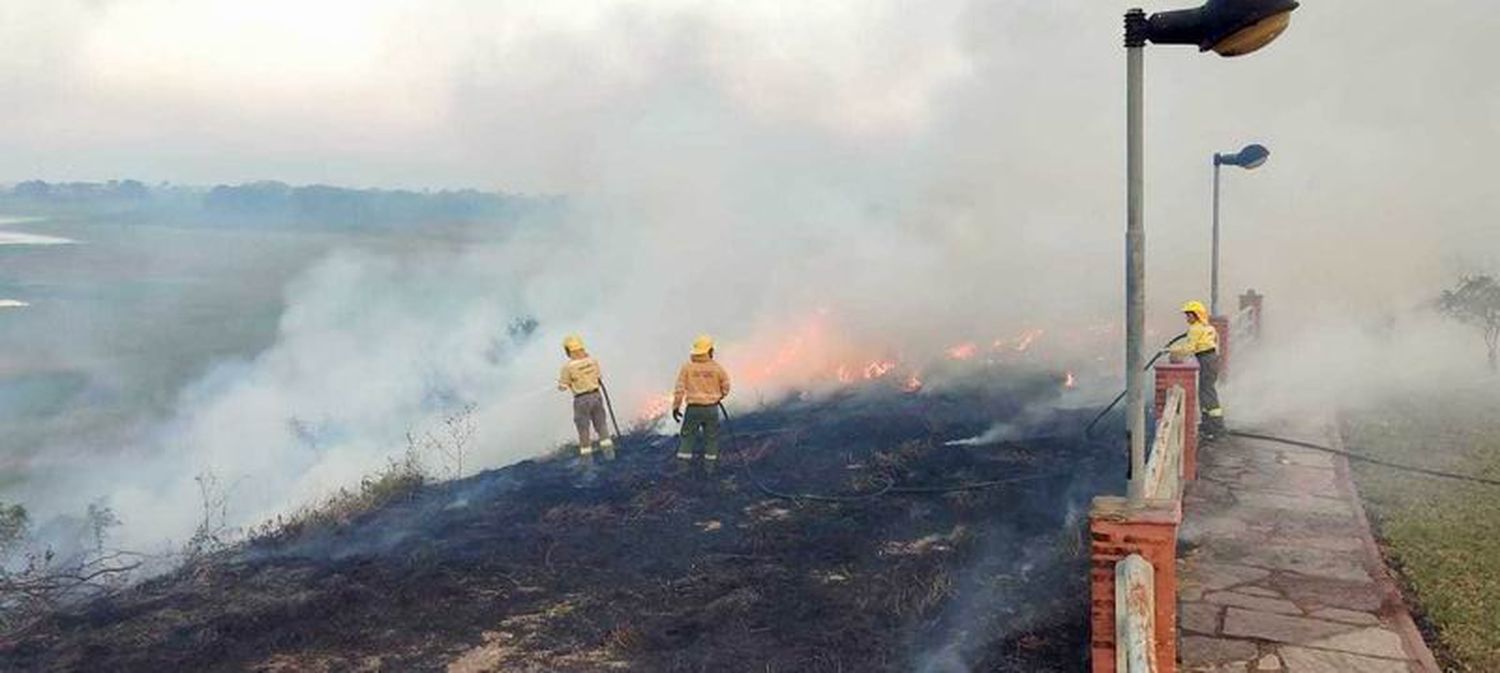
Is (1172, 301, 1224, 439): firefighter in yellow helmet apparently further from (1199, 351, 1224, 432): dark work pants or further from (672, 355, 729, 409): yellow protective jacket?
(672, 355, 729, 409): yellow protective jacket

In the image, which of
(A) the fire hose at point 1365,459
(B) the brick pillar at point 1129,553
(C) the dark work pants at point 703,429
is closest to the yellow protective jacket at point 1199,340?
(A) the fire hose at point 1365,459

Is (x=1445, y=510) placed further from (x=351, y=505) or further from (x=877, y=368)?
(x=351, y=505)

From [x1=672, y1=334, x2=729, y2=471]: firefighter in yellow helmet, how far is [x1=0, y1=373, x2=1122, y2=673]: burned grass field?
41 cm

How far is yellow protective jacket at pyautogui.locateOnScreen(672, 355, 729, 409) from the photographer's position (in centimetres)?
1230

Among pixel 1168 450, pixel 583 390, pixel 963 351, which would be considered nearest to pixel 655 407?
pixel 583 390

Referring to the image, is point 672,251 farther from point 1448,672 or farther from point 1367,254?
point 1448,672

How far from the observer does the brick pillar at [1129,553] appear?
190 inches

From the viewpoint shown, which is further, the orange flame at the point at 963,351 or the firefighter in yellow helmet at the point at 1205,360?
the orange flame at the point at 963,351

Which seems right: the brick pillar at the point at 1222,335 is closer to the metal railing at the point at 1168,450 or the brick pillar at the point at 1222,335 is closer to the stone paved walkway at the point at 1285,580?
the stone paved walkway at the point at 1285,580

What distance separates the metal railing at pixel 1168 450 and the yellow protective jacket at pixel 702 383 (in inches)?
209

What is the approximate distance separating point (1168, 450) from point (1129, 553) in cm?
265

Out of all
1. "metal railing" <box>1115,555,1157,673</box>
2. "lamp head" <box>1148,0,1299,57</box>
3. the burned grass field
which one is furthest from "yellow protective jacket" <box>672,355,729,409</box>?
"lamp head" <box>1148,0,1299,57</box>

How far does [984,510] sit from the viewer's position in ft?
32.5

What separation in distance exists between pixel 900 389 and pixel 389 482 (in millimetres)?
8839
